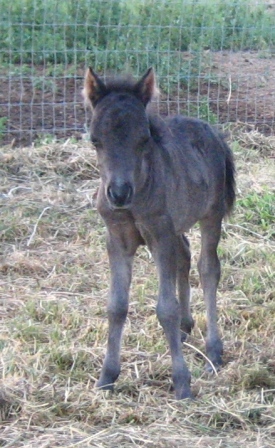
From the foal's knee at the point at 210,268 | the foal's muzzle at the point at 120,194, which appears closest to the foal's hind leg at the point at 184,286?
the foal's knee at the point at 210,268

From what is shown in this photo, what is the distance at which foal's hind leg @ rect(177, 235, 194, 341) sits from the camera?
5.80m

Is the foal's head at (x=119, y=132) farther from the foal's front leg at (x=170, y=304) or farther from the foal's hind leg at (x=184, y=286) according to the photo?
the foal's hind leg at (x=184, y=286)

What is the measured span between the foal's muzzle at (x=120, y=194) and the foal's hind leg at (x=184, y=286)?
4.47 ft

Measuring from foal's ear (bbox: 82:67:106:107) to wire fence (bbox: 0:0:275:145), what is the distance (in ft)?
15.7

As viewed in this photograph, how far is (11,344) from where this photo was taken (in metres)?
5.47

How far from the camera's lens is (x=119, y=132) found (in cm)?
461

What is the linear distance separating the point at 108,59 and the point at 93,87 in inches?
231

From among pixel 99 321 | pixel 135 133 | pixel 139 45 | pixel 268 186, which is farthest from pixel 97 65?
pixel 135 133

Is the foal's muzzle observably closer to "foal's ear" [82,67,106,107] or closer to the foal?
the foal

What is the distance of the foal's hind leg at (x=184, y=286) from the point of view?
5.80m

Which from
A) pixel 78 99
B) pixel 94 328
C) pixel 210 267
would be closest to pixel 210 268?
pixel 210 267

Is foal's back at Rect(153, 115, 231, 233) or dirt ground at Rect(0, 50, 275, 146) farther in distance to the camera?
dirt ground at Rect(0, 50, 275, 146)

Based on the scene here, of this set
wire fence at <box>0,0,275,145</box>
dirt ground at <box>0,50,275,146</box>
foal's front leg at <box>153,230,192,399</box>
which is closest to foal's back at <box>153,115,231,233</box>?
foal's front leg at <box>153,230,192,399</box>

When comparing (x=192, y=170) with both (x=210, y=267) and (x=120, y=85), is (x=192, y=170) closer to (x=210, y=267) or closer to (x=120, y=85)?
(x=210, y=267)
